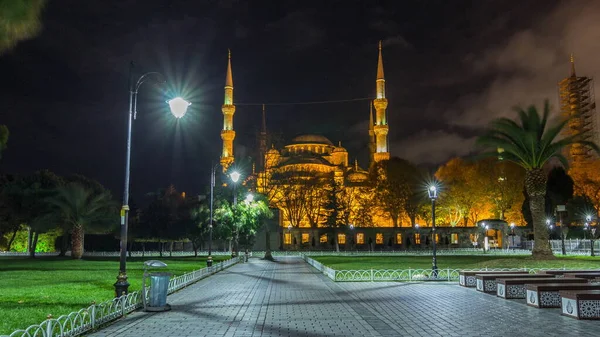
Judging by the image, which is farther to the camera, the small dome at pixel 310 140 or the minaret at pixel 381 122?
the small dome at pixel 310 140

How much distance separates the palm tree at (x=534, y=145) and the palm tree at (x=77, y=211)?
1239 inches

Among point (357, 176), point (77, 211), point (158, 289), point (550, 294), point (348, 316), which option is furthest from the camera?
point (357, 176)

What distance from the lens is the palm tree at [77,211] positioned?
41906 mm

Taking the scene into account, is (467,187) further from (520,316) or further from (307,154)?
(520,316)

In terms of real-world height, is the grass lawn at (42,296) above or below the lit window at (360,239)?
below

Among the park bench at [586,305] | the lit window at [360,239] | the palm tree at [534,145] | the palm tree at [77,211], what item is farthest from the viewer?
the lit window at [360,239]

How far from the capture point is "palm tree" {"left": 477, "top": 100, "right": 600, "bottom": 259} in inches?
1019

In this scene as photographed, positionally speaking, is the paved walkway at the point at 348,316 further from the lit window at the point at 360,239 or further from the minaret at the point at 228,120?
the minaret at the point at 228,120

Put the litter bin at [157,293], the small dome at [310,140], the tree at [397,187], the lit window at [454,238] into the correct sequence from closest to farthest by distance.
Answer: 1. the litter bin at [157,293]
2. the tree at [397,187]
3. the lit window at [454,238]
4. the small dome at [310,140]

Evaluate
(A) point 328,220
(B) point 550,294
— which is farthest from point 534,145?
(A) point 328,220

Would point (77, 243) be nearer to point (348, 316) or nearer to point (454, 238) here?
point (348, 316)

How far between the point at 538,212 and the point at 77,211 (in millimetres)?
34141

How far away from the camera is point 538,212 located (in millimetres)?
26266

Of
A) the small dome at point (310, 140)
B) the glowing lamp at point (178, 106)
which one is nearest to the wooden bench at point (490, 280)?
the glowing lamp at point (178, 106)
